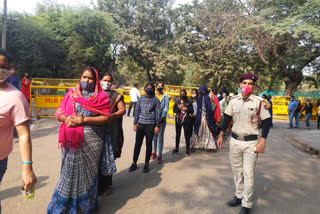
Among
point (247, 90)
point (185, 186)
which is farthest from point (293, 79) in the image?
point (247, 90)

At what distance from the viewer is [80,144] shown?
2.62 meters

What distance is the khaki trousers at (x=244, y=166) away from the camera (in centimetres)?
298

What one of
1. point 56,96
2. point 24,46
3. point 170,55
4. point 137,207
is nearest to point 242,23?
point 56,96

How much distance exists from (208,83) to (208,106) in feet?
77.0

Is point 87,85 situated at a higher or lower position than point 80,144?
higher

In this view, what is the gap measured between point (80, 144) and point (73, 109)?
0.40 metres

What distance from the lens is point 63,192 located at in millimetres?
2596

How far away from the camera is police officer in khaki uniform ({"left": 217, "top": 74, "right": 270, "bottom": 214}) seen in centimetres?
299

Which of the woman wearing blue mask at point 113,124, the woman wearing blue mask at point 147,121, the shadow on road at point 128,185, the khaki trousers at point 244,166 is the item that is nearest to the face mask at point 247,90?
the khaki trousers at point 244,166

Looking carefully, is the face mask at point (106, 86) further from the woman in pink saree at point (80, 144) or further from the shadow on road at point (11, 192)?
the shadow on road at point (11, 192)

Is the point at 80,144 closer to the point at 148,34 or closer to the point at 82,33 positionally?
the point at 82,33

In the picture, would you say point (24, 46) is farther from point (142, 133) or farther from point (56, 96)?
point (142, 133)

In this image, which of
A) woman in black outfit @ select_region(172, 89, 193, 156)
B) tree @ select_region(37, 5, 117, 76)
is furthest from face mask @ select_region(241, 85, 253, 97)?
tree @ select_region(37, 5, 117, 76)

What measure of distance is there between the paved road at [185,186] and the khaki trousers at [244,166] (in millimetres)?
307
